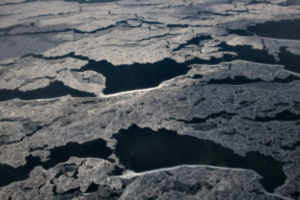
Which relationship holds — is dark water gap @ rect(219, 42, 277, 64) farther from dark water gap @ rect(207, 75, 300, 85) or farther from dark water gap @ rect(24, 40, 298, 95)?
dark water gap @ rect(207, 75, 300, 85)

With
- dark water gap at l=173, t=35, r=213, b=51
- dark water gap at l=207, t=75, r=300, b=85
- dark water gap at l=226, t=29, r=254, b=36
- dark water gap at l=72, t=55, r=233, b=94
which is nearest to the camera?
dark water gap at l=207, t=75, r=300, b=85

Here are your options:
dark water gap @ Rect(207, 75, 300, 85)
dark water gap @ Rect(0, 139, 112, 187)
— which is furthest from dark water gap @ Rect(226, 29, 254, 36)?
dark water gap @ Rect(0, 139, 112, 187)

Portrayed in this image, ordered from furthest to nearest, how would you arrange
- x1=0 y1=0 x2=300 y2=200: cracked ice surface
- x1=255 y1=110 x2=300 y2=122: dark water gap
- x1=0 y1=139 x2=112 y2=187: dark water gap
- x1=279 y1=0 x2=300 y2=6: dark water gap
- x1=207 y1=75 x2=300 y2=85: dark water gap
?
1. x1=279 y1=0 x2=300 y2=6: dark water gap
2. x1=207 y1=75 x2=300 y2=85: dark water gap
3. x1=255 y1=110 x2=300 y2=122: dark water gap
4. x1=0 y1=139 x2=112 y2=187: dark water gap
5. x1=0 y1=0 x2=300 y2=200: cracked ice surface

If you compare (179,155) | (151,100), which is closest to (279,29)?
(151,100)

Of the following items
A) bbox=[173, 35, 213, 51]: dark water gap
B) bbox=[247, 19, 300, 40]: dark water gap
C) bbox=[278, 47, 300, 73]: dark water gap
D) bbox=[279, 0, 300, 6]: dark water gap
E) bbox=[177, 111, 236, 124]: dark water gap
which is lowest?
bbox=[177, 111, 236, 124]: dark water gap

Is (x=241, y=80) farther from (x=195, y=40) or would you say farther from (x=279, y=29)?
(x=279, y=29)

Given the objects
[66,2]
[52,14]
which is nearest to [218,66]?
[52,14]

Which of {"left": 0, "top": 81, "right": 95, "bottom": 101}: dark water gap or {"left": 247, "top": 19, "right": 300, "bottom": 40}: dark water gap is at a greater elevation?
{"left": 247, "top": 19, "right": 300, "bottom": 40}: dark water gap

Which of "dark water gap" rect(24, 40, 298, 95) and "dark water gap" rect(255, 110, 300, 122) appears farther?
"dark water gap" rect(24, 40, 298, 95)
